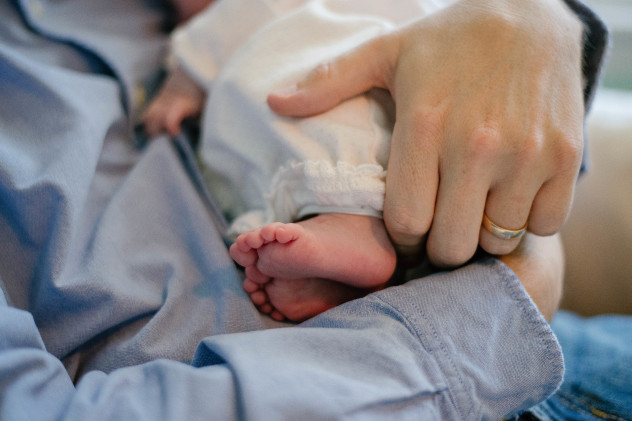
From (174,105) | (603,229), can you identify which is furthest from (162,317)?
(603,229)

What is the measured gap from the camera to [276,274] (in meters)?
0.47

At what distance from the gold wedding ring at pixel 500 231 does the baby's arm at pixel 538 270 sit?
0.17ft

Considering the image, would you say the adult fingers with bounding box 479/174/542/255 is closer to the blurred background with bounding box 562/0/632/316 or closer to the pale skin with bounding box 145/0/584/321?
the pale skin with bounding box 145/0/584/321

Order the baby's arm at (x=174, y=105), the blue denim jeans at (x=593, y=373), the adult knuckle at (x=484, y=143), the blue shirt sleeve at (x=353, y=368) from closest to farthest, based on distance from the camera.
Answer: the blue shirt sleeve at (x=353, y=368) < the adult knuckle at (x=484, y=143) < the blue denim jeans at (x=593, y=373) < the baby's arm at (x=174, y=105)

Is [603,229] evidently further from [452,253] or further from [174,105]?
[174,105]

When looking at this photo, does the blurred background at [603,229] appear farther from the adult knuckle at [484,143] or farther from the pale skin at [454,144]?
the adult knuckle at [484,143]

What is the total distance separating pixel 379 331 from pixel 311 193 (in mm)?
178

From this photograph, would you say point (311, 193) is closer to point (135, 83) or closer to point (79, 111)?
point (79, 111)

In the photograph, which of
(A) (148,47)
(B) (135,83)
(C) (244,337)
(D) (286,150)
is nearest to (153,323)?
(C) (244,337)

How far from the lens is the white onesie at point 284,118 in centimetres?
51

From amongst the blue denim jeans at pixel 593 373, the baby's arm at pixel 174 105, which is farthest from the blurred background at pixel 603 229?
the baby's arm at pixel 174 105

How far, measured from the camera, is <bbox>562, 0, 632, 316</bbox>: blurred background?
80 cm

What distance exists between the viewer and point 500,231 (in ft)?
1.61

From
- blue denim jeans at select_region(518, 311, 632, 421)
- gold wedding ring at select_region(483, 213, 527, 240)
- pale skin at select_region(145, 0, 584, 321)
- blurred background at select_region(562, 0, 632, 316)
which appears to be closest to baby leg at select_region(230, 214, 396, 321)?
pale skin at select_region(145, 0, 584, 321)
